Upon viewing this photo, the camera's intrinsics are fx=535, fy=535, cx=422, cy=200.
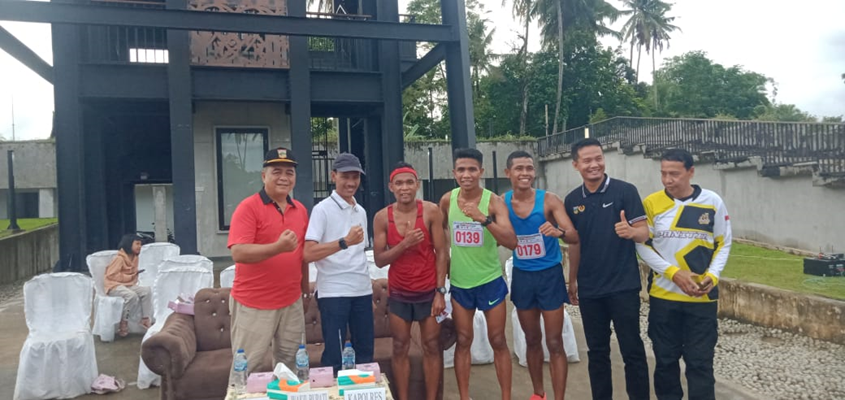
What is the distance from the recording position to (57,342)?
473 centimetres

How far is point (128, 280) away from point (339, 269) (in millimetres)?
4611

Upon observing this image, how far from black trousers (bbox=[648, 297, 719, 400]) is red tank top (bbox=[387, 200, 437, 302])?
5.05 feet

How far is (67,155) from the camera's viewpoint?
9.45 metres

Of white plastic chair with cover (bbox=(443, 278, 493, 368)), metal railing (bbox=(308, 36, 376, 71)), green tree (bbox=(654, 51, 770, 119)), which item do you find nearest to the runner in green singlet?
white plastic chair with cover (bbox=(443, 278, 493, 368))

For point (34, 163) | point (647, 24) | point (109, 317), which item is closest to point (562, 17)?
point (647, 24)

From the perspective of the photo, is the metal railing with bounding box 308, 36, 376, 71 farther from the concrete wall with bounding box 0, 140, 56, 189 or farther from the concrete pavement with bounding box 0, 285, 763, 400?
the concrete wall with bounding box 0, 140, 56, 189

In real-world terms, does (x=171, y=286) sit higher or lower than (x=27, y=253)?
higher

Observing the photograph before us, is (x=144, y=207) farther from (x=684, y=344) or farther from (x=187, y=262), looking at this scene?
(x=684, y=344)

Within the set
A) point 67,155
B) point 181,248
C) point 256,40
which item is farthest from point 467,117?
point 67,155

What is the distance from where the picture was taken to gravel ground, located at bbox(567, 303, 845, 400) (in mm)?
4473

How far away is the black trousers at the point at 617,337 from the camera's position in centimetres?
352

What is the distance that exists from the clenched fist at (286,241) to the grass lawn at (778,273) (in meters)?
6.13

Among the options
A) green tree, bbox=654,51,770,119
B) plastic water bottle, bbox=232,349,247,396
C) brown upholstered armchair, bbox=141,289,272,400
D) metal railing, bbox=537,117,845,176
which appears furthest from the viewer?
green tree, bbox=654,51,770,119

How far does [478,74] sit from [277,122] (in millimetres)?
21896
